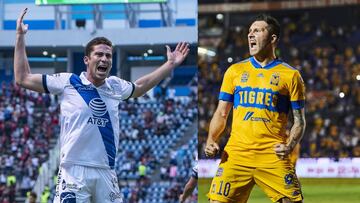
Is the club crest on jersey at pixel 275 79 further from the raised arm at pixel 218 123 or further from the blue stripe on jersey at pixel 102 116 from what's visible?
the blue stripe on jersey at pixel 102 116

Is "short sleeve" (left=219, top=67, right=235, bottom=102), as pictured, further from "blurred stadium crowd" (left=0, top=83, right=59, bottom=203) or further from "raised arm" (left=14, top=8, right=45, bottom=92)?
"blurred stadium crowd" (left=0, top=83, right=59, bottom=203)

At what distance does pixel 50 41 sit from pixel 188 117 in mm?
4485

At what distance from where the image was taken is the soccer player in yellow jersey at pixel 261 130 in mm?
5207

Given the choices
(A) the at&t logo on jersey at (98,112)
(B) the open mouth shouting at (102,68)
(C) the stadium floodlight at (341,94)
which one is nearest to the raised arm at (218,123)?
(A) the at&t logo on jersey at (98,112)

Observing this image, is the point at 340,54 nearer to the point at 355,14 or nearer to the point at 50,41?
the point at 355,14

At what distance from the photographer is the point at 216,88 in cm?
2462

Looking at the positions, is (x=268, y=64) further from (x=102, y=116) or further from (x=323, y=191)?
(x=323, y=191)

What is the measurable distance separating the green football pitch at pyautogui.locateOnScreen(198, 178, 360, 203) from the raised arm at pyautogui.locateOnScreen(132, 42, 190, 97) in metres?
7.99

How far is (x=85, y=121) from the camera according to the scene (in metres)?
5.09

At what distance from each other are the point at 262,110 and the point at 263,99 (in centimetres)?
7

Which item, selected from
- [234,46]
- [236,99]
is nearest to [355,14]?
[234,46]

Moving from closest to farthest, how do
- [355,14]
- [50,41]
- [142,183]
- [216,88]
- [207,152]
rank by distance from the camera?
1. [207,152]
2. [142,183]
3. [50,41]
4. [216,88]
5. [355,14]

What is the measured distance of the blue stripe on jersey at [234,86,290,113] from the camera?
5.29 meters

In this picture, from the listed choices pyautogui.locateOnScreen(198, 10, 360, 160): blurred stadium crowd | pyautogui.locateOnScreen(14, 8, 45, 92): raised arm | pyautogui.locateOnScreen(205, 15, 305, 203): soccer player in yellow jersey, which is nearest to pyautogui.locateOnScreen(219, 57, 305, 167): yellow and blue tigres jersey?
pyautogui.locateOnScreen(205, 15, 305, 203): soccer player in yellow jersey
